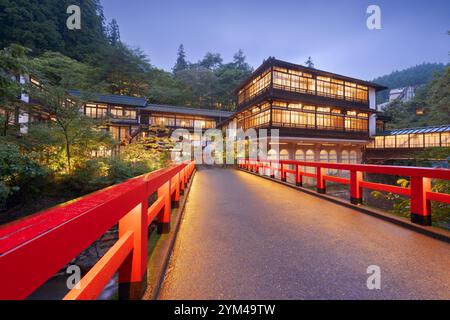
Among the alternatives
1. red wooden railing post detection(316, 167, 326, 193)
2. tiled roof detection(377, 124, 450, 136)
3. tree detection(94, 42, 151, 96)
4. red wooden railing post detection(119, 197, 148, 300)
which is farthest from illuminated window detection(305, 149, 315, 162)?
tree detection(94, 42, 151, 96)

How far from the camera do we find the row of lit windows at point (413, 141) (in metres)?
20.7

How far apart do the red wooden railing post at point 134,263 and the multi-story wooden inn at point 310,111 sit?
19.4 meters

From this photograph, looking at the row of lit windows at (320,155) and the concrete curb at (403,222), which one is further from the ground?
the row of lit windows at (320,155)

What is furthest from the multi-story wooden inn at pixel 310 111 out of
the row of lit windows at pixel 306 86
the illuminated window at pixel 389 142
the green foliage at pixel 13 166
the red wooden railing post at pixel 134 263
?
the red wooden railing post at pixel 134 263

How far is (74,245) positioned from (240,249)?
2.30m

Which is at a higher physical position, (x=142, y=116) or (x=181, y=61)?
(x=181, y=61)

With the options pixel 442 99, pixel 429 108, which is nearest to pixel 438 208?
pixel 442 99

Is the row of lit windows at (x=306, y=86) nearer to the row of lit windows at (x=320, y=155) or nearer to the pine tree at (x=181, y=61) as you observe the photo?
the row of lit windows at (x=320, y=155)

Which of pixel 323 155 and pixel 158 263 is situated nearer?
pixel 158 263

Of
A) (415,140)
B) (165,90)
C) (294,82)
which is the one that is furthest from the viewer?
(165,90)

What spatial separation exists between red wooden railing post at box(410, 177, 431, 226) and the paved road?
1.15ft

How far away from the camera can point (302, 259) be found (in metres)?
2.56

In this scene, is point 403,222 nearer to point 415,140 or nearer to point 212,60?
point 415,140
